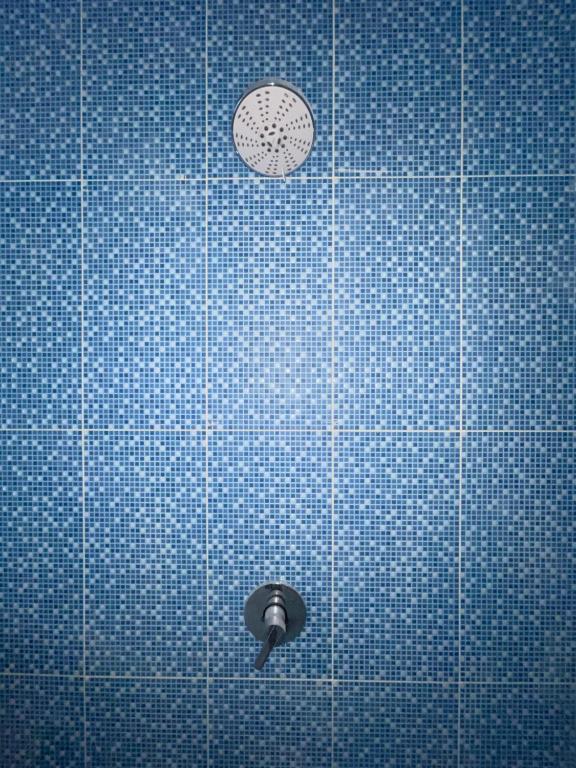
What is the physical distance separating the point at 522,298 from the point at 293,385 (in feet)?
2.03

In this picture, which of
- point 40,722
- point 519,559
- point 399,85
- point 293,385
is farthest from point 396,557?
point 399,85

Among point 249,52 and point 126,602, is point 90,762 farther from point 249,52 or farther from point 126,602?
point 249,52

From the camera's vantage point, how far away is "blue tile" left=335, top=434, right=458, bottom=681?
1.45 meters

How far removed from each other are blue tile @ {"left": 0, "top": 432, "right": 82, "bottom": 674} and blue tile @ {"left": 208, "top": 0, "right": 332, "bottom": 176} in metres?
0.90

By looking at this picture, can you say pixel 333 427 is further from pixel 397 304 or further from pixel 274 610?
pixel 274 610

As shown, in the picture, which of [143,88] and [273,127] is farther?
[143,88]

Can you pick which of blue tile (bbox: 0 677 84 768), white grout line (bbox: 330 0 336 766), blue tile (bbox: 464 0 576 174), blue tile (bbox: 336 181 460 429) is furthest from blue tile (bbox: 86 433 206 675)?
blue tile (bbox: 464 0 576 174)

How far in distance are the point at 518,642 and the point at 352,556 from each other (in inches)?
18.7

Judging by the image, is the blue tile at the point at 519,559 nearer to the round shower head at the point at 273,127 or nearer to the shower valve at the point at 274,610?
the shower valve at the point at 274,610

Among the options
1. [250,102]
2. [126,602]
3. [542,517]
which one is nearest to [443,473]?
[542,517]

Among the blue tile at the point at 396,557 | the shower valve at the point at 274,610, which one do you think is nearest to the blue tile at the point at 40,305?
the shower valve at the point at 274,610

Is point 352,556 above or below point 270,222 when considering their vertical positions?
below

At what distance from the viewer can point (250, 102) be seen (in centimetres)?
127

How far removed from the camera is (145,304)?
4.78 feet
